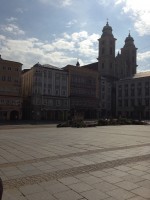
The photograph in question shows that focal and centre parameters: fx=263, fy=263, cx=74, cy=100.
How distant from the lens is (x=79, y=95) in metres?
87.6

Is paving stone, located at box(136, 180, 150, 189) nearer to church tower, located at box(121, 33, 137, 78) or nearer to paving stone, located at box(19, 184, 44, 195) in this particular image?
paving stone, located at box(19, 184, 44, 195)

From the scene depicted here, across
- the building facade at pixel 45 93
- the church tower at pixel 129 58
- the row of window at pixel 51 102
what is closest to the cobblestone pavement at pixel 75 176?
the building facade at pixel 45 93

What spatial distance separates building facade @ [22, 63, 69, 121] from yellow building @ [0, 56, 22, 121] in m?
5.35

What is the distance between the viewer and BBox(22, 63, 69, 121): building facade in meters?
76.6

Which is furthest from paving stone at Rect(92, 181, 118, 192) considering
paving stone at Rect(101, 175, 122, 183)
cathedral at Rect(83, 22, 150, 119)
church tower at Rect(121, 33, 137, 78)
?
church tower at Rect(121, 33, 137, 78)

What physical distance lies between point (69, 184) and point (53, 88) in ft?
246

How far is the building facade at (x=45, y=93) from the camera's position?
76625 mm

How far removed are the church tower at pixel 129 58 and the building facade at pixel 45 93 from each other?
42.0 meters

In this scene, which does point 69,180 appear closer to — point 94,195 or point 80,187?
point 80,187

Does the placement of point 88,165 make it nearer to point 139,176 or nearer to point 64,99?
point 139,176

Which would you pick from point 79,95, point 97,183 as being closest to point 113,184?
point 97,183

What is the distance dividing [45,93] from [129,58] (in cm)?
5253

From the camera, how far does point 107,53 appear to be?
111500 mm

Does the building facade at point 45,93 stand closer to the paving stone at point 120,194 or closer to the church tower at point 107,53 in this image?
the church tower at point 107,53
